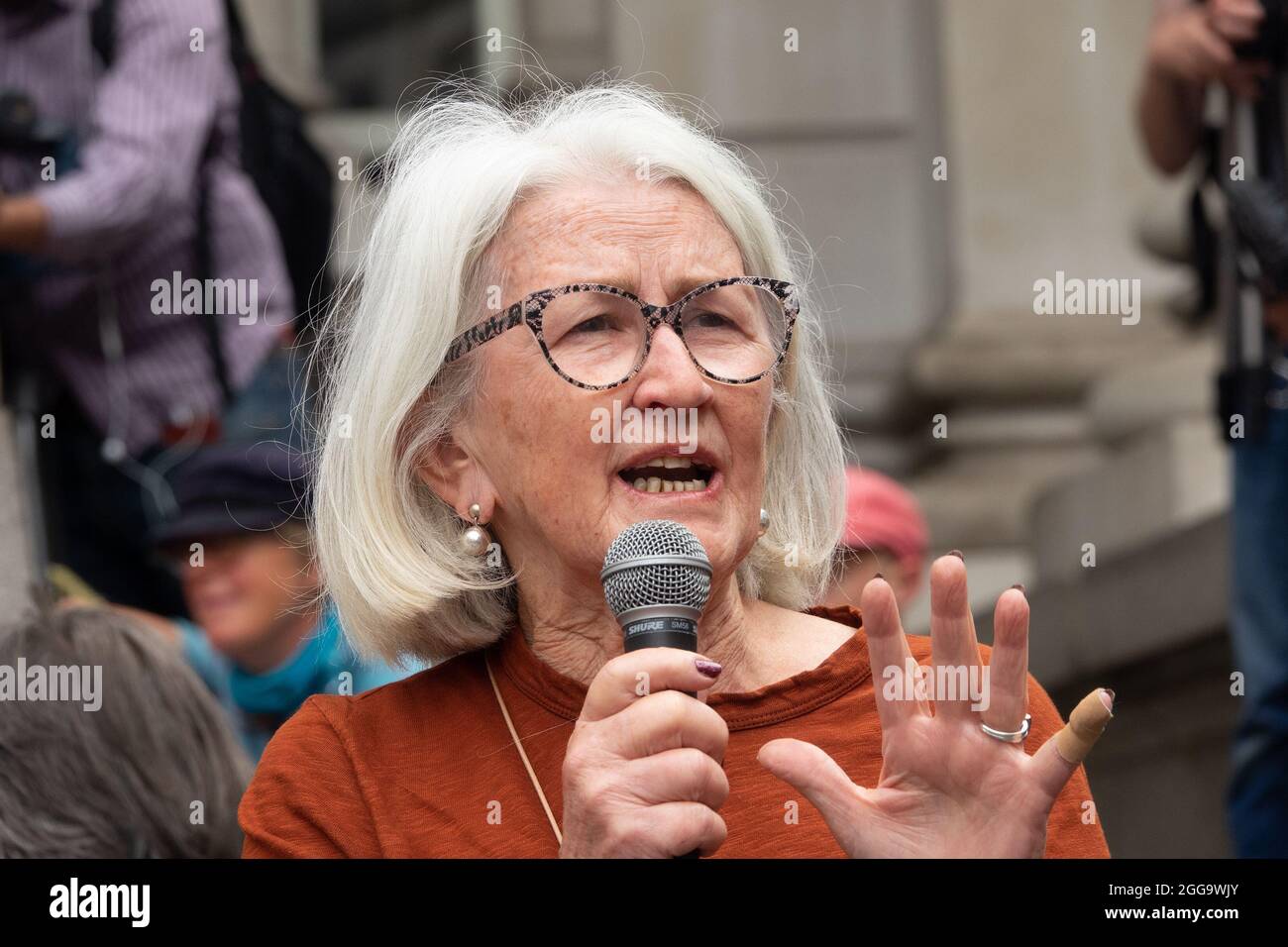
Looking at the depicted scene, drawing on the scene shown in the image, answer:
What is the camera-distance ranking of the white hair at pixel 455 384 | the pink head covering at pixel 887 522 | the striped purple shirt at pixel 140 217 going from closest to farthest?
1. the white hair at pixel 455 384
2. the striped purple shirt at pixel 140 217
3. the pink head covering at pixel 887 522

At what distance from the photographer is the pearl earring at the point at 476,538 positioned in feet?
10.5

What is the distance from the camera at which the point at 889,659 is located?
2.56 m

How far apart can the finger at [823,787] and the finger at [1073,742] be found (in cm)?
23

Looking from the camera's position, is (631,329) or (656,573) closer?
(656,573)

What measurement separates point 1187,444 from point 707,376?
416cm

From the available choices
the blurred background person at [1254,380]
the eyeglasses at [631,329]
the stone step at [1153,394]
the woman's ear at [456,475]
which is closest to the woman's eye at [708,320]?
the eyeglasses at [631,329]

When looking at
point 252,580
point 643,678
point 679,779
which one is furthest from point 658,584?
point 252,580

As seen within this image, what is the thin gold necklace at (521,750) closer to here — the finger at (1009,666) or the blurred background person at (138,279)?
the finger at (1009,666)

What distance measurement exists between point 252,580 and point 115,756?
1.49 m

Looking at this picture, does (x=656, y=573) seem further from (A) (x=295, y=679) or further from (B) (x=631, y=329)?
(A) (x=295, y=679)

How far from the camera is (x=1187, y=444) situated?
675cm

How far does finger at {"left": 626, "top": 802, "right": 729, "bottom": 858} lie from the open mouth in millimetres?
604

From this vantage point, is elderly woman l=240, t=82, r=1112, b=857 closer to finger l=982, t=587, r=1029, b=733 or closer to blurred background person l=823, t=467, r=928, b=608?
finger l=982, t=587, r=1029, b=733
